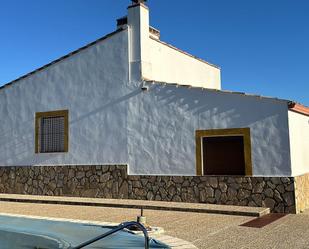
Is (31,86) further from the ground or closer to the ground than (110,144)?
further from the ground

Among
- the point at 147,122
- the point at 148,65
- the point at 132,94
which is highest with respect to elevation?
the point at 148,65

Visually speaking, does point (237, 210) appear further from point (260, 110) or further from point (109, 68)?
point (109, 68)

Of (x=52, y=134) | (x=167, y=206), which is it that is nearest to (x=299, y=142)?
(x=167, y=206)

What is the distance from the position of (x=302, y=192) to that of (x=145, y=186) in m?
5.33

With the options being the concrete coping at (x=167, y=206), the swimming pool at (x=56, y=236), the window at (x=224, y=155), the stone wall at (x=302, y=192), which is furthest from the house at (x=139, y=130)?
the swimming pool at (x=56, y=236)

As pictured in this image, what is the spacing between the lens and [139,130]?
15133 millimetres

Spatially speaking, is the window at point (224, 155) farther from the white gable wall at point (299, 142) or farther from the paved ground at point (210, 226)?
the paved ground at point (210, 226)

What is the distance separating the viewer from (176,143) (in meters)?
14.2

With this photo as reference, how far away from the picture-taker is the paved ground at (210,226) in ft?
25.7

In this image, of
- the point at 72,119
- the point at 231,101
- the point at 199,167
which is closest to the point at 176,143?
the point at 199,167

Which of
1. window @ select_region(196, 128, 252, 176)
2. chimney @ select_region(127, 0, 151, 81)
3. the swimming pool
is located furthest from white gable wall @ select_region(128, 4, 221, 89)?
the swimming pool

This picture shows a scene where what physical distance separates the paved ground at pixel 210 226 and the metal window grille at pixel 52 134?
3.80 m

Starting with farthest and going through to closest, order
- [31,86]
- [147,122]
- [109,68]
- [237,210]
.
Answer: [31,86] < [109,68] < [147,122] < [237,210]

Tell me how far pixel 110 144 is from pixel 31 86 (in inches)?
193
